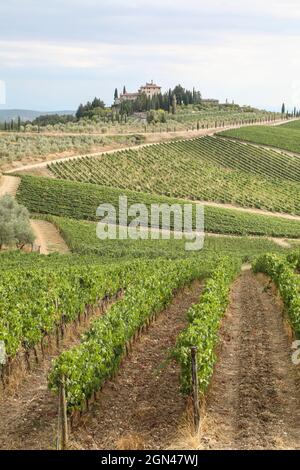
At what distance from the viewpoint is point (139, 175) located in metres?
85.9

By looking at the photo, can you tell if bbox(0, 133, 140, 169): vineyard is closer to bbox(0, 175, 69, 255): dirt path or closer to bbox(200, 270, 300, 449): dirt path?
bbox(0, 175, 69, 255): dirt path

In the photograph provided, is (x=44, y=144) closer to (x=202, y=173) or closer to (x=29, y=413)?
(x=202, y=173)

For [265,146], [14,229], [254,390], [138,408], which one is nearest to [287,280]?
[254,390]

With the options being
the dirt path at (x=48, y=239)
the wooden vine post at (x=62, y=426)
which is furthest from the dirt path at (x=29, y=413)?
the dirt path at (x=48, y=239)

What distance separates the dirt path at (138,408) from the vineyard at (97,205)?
1756 inches

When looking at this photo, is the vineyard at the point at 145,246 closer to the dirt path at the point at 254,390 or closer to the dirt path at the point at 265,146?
the dirt path at the point at 254,390

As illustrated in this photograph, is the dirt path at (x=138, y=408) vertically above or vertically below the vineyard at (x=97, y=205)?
above

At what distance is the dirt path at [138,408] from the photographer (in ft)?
38.9

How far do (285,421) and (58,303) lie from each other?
10379 millimetres

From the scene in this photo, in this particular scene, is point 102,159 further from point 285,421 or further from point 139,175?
point 285,421

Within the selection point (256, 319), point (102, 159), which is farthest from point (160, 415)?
point (102, 159)

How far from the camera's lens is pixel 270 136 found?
119 meters

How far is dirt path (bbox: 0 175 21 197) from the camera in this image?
6869 cm

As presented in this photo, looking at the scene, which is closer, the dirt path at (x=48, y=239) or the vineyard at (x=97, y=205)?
the dirt path at (x=48, y=239)
